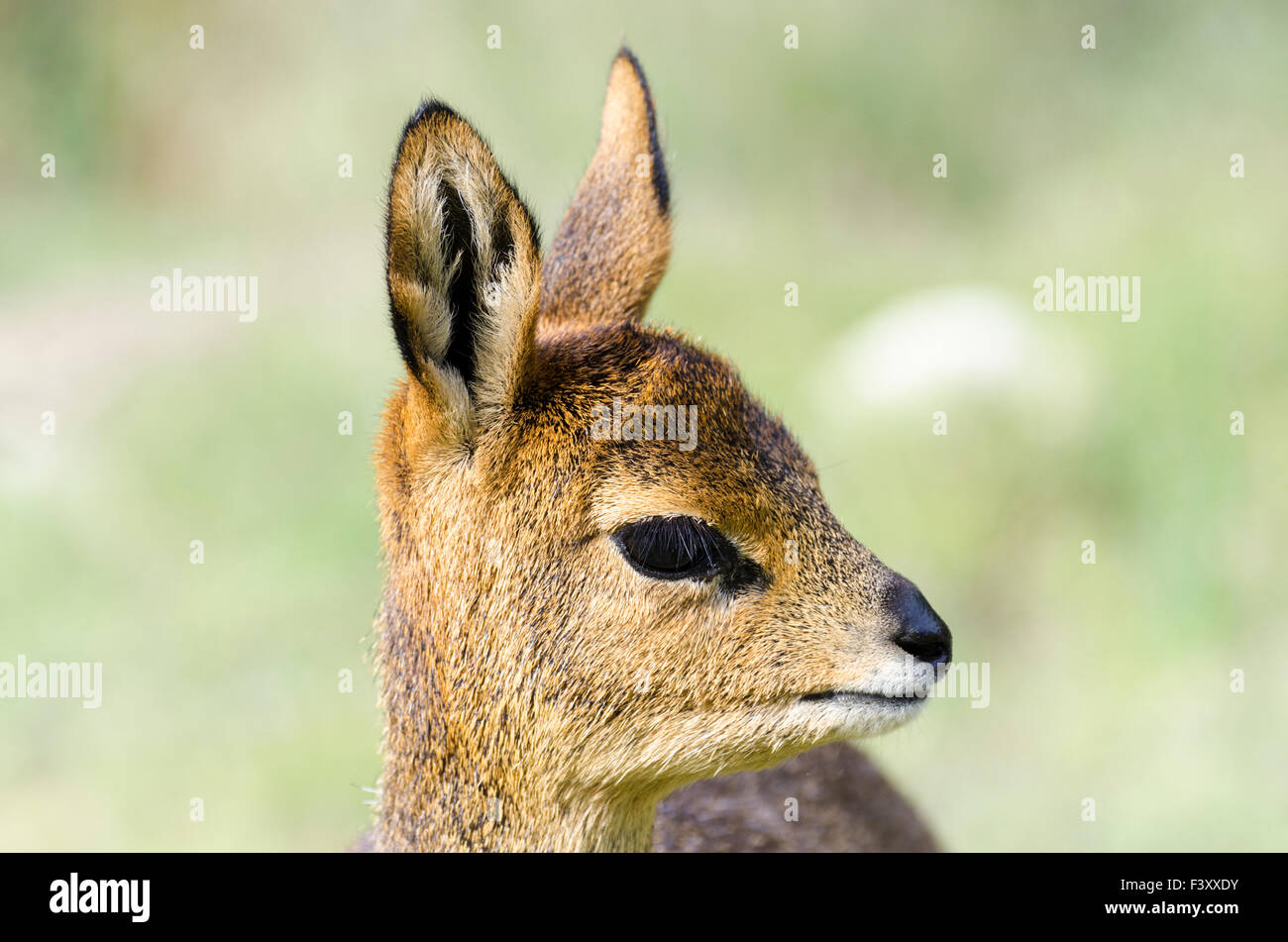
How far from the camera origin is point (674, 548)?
424cm

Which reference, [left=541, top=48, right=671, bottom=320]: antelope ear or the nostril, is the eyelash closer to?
the nostril

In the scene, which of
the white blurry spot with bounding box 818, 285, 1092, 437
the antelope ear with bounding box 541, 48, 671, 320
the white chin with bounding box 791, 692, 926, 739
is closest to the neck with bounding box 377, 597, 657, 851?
the white chin with bounding box 791, 692, 926, 739

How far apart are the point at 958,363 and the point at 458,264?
891 centimetres

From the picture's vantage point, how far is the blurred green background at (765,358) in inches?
413

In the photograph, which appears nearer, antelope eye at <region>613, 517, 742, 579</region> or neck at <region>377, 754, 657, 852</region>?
antelope eye at <region>613, 517, 742, 579</region>

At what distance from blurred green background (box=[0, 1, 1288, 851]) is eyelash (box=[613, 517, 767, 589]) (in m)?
2.65

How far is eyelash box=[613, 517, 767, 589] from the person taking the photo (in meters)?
4.24

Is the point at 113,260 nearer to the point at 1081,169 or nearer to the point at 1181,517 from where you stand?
the point at 1081,169

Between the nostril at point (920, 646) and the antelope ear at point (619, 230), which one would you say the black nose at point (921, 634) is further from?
the antelope ear at point (619, 230)

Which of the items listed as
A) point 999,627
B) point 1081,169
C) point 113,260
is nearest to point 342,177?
→ point 113,260

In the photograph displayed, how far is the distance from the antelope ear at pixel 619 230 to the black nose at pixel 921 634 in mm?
1612

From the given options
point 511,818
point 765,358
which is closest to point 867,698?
point 511,818

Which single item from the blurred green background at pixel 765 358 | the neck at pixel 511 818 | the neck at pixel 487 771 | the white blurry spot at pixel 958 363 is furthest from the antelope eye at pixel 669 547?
the white blurry spot at pixel 958 363

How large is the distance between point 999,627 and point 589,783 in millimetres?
7801
